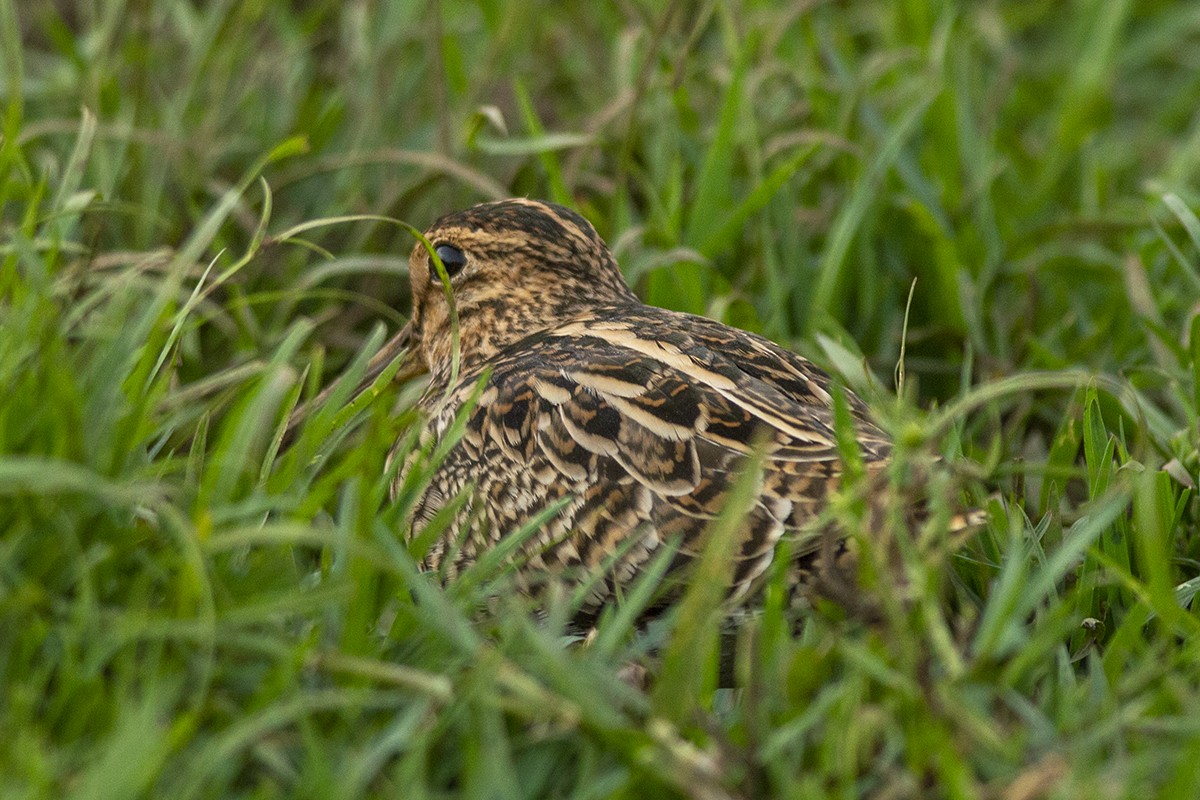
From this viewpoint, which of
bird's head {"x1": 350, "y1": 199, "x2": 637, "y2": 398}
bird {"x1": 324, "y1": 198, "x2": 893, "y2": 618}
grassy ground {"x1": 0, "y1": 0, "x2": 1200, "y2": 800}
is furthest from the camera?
bird's head {"x1": 350, "y1": 199, "x2": 637, "y2": 398}

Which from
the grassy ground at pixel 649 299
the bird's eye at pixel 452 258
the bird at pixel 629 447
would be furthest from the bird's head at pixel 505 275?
the grassy ground at pixel 649 299

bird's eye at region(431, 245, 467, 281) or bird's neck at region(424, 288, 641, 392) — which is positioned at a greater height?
bird's eye at region(431, 245, 467, 281)

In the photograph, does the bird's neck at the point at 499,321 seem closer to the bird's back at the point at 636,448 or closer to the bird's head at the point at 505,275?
the bird's head at the point at 505,275

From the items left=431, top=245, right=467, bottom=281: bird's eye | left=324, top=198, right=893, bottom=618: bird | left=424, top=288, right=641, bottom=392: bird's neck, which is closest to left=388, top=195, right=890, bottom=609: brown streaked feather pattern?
left=324, top=198, right=893, bottom=618: bird

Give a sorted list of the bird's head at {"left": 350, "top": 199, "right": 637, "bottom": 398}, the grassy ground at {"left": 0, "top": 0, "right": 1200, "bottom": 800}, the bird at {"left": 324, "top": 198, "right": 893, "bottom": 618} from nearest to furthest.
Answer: the grassy ground at {"left": 0, "top": 0, "right": 1200, "bottom": 800} < the bird at {"left": 324, "top": 198, "right": 893, "bottom": 618} < the bird's head at {"left": 350, "top": 199, "right": 637, "bottom": 398}

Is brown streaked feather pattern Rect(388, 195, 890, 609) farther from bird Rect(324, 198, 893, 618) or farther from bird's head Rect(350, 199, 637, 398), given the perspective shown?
bird's head Rect(350, 199, 637, 398)

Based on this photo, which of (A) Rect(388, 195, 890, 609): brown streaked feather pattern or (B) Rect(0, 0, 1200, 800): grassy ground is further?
(A) Rect(388, 195, 890, 609): brown streaked feather pattern

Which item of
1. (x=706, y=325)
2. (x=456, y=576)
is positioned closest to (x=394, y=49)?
(x=706, y=325)
